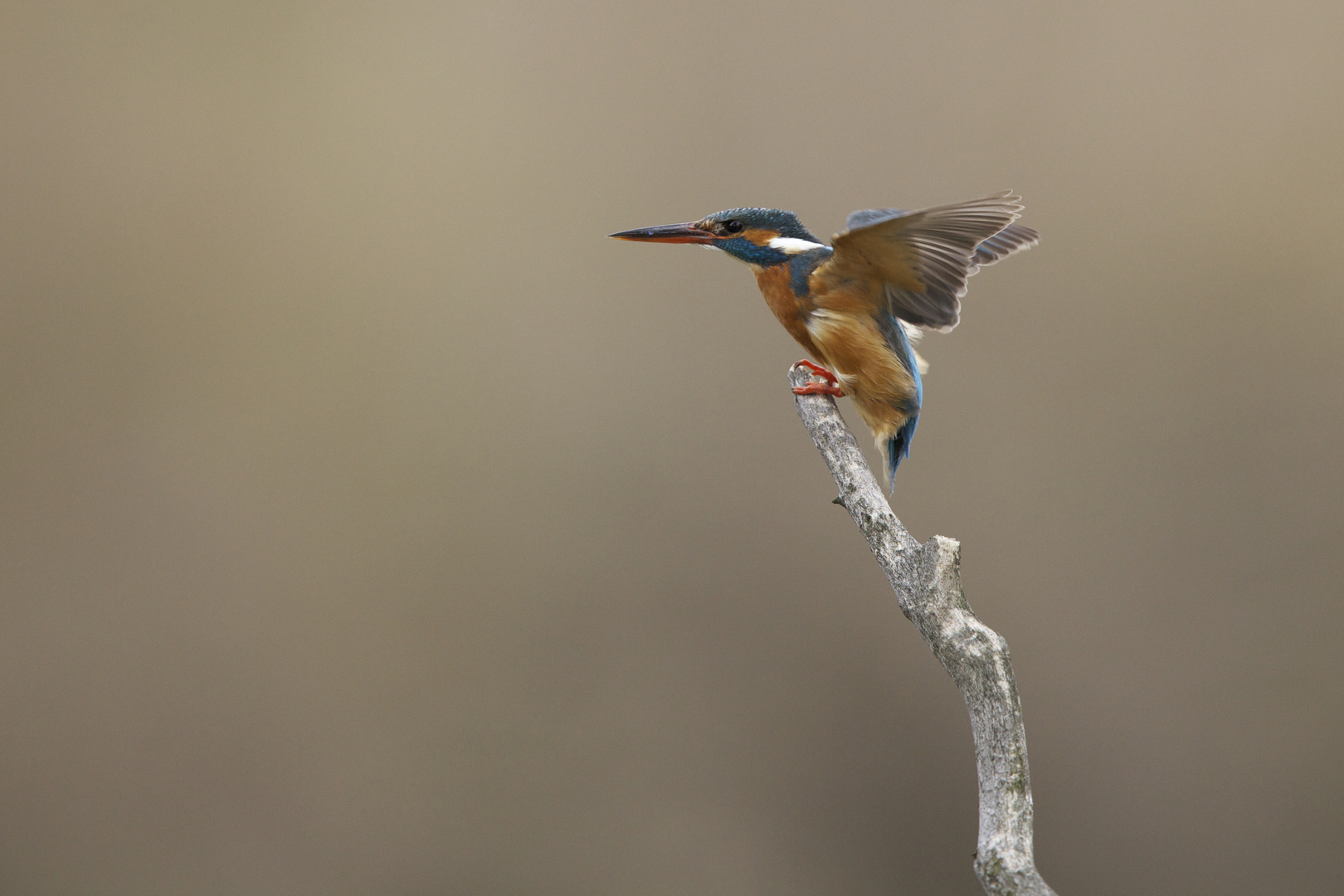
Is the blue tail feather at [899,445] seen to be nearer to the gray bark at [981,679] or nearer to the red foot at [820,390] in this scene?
the red foot at [820,390]

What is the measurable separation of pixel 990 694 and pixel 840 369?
0.57 m

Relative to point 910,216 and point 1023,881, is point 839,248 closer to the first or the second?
point 910,216

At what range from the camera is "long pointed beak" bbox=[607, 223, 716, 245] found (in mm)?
1364

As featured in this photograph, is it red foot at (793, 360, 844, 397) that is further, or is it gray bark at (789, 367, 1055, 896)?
red foot at (793, 360, 844, 397)

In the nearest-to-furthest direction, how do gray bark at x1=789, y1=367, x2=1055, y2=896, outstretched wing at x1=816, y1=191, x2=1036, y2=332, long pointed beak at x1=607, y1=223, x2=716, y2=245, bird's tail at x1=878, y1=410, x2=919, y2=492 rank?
1. gray bark at x1=789, y1=367, x2=1055, y2=896
2. outstretched wing at x1=816, y1=191, x2=1036, y2=332
3. long pointed beak at x1=607, y1=223, x2=716, y2=245
4. bird's tail at x1=878, y1=410, x2=919, y2=492

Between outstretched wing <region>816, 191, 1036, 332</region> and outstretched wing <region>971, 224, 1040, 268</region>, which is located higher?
outstretched wing <region>971, 224, 1040, 268</region>

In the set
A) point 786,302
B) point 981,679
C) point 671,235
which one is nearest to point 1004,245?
point 786,302

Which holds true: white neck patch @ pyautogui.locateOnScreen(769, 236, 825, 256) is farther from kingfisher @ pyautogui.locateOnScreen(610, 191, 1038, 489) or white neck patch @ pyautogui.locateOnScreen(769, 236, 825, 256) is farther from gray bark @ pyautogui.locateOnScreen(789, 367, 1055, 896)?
gray bark @ pyautogui.locateOnScreen(789, 367, 1055, 896)

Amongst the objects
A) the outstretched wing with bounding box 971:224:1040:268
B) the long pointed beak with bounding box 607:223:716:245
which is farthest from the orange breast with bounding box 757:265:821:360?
the outstretched wing with bounding box 971:224:1040:268

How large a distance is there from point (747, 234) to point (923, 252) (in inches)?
10.5

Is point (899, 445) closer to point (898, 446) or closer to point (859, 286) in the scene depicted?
point (898, 446)

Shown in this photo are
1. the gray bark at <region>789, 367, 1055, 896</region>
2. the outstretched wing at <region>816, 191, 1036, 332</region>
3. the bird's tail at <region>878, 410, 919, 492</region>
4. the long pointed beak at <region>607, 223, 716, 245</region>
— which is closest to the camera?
the gray bark at <region>789, 367, 1055, 896</region>

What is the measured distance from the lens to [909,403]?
4.68 feet

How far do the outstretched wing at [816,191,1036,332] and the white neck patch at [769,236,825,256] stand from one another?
55 mm
